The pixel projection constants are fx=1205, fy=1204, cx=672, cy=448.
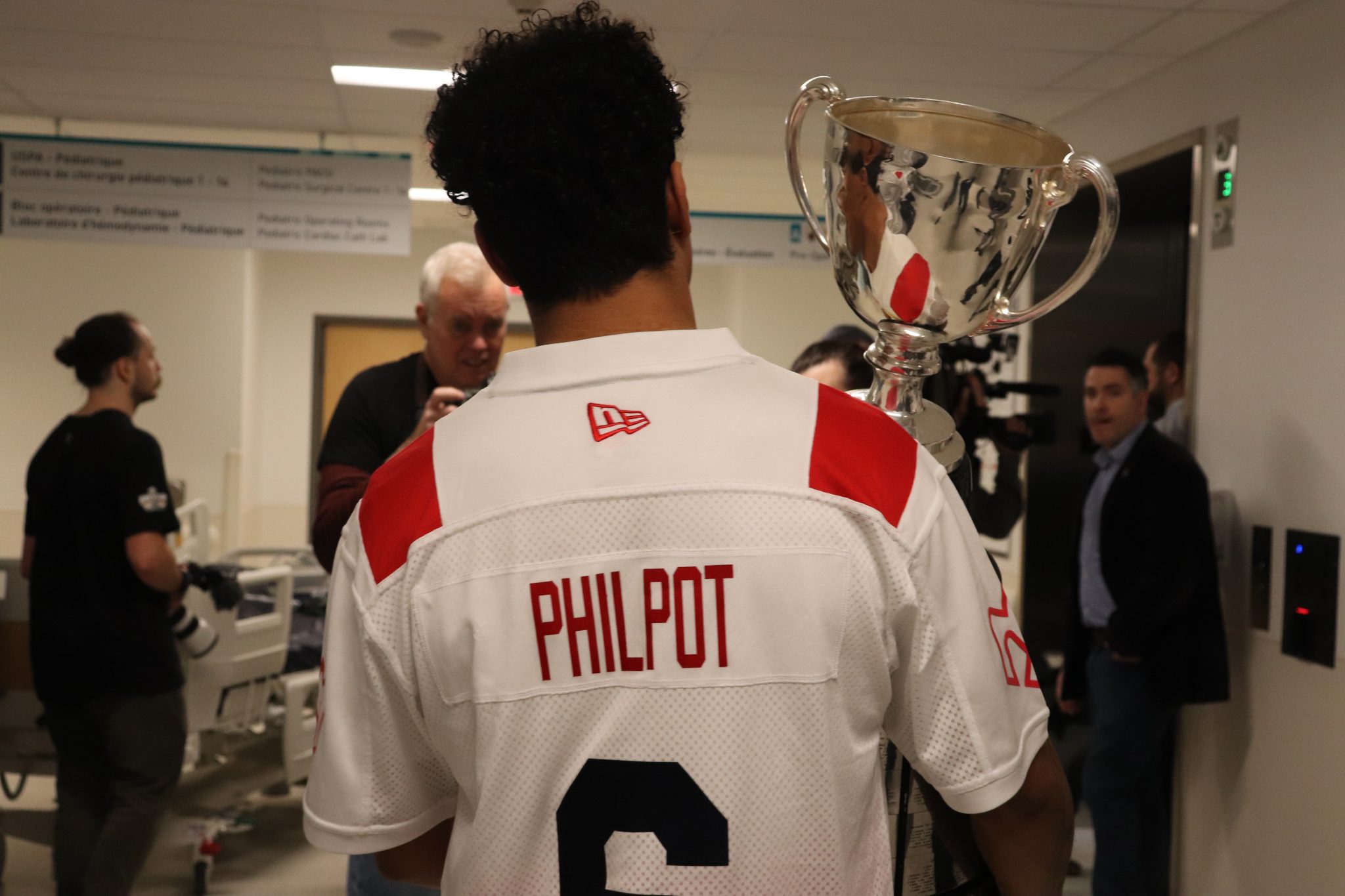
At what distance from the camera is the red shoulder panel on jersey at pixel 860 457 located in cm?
92

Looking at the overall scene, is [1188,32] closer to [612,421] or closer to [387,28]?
[387,28]

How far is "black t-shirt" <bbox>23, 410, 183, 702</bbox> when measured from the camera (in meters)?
3.07

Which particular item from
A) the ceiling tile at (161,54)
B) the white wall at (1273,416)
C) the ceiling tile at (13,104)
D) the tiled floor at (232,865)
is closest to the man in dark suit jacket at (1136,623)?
the white wall at (1273,416)

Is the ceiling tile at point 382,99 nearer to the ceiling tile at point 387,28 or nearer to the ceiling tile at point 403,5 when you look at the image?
the ceiling tile at point 387,28

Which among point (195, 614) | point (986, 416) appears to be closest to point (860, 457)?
point (986, 416)

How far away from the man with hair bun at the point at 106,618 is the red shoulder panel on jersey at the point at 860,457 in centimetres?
259

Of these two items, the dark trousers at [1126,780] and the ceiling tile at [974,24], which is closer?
the ceiling tile at [974,24]

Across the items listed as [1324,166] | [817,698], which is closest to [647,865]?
[817,698]

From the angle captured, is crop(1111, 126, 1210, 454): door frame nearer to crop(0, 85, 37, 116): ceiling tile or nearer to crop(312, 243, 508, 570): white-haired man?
crop(312, 243, 508, 570): white-haired man

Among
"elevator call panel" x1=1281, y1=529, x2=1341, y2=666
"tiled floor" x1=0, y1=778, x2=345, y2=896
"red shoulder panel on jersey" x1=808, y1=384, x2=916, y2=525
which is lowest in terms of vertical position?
"tiled floor" x1=0, y1=778, x2=345, y2=896

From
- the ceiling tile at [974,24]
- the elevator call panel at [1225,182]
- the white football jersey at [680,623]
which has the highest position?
the ceiling tile at [974,24]

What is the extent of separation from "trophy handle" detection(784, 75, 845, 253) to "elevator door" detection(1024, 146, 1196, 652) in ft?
9.86

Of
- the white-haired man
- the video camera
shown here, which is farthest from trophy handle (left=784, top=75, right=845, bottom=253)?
the video camera

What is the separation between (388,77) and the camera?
4383 mm
